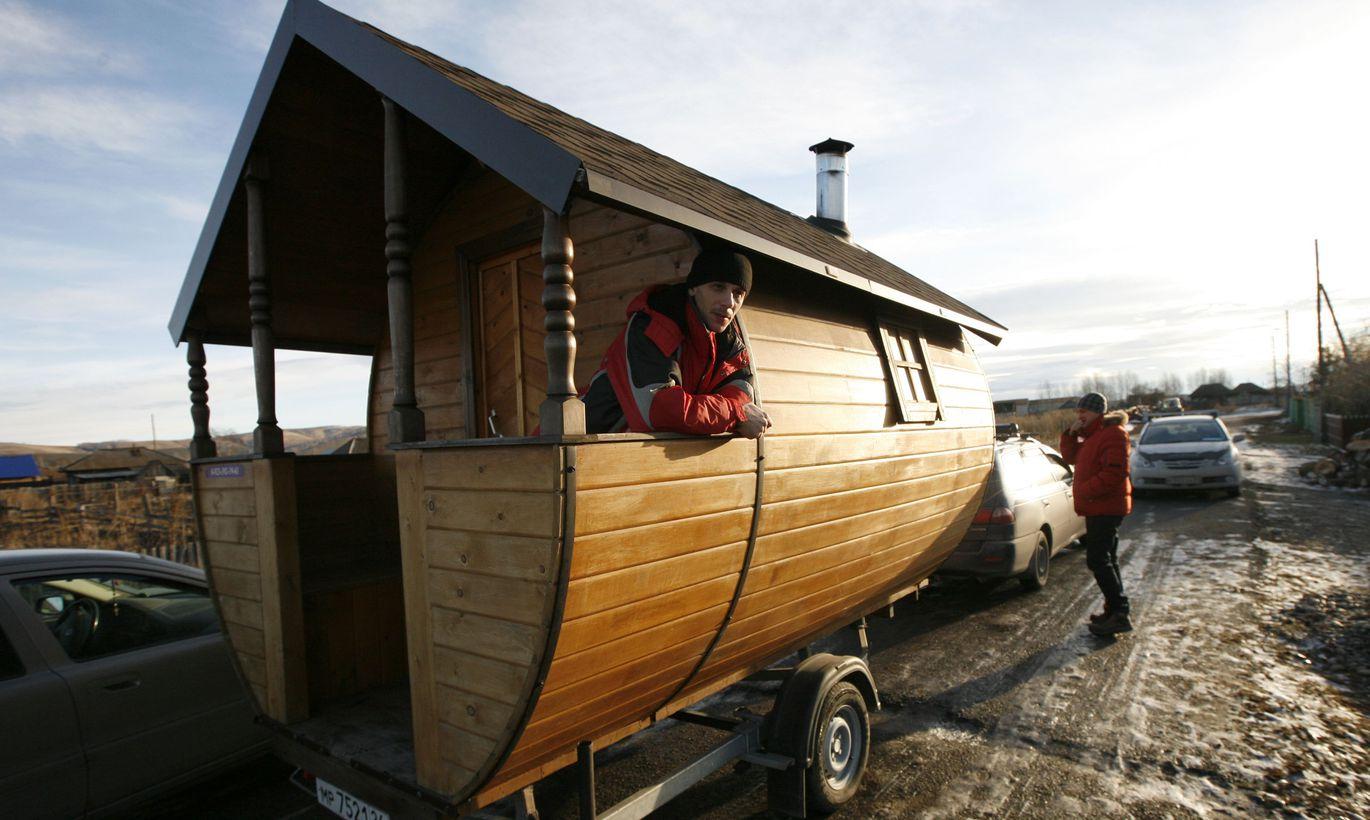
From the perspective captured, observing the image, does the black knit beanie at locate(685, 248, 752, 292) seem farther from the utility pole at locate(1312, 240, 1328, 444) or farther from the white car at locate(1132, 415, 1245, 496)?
the utility pole at locate(1312, 240, 1328, 444)

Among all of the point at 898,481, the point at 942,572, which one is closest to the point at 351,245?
the point at 898,481

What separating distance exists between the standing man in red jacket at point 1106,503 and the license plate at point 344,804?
597 centimetres

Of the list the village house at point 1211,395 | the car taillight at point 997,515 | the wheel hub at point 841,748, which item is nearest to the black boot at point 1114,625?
the car taillight at point 997,515

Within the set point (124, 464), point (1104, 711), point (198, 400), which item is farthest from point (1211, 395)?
point (198, 400)

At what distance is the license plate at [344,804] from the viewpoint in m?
2.85

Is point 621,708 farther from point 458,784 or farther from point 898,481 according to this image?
point 898,481

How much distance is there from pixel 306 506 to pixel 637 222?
2697 mm

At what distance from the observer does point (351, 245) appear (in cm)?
450

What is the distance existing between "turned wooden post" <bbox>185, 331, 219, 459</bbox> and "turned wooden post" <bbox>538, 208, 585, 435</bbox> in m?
2.82

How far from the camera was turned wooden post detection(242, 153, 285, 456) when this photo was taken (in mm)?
3645

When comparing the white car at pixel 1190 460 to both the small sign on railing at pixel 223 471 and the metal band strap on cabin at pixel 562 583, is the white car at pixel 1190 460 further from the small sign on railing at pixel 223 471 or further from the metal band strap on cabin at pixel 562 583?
the small sign on railing at pixel 223 471

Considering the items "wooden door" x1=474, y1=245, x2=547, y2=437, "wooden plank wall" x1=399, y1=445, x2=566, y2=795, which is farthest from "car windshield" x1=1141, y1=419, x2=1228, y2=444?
"wooden plank wall" x1=399, y1=445, x2=566, y2=795

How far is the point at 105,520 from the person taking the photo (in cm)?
1195

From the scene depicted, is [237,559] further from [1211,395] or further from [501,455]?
[1211,395]
